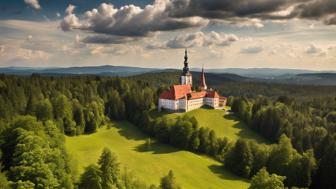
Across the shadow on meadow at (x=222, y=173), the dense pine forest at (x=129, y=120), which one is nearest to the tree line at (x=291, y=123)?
the dense pine forest at (x=129, y=120)

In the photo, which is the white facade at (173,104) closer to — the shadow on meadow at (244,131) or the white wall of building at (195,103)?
the white wall of building at (195,103)

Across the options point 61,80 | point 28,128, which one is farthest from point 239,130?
point 28,128

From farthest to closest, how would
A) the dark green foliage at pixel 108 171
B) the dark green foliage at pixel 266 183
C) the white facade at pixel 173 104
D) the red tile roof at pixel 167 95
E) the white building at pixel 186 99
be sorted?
the white building at pixel 186 99
the white facade at pixel 173 104
the red tile roof at pixel 167 95
the dark green foliage at pixel 108 171
the dark green foliage at pixel 266 183

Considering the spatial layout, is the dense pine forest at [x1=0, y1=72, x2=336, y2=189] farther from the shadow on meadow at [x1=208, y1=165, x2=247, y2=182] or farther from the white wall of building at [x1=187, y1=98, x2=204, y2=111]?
the white wall of building at [x1=187, y1=98, x2=204, y2=111]

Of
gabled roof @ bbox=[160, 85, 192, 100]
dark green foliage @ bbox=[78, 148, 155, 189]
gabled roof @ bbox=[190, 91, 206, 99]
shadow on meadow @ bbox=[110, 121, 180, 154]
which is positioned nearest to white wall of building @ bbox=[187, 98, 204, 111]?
gabled roof @ bbox=[190, 91, 206, 99]

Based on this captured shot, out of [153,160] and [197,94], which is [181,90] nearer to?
[197,94]
